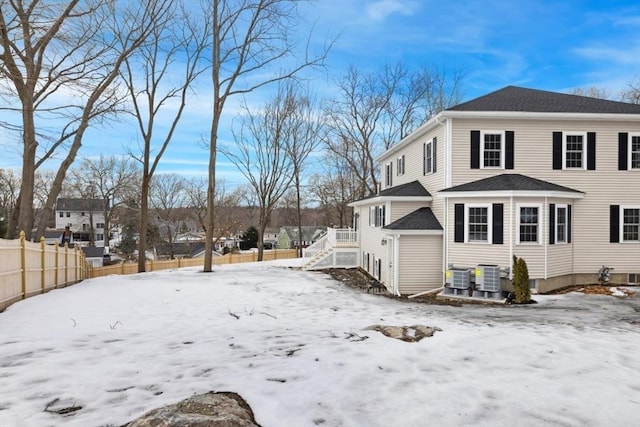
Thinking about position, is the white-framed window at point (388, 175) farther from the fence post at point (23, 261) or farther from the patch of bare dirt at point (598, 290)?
the fence post at point (23, 261)

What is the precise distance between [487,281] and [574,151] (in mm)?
6291

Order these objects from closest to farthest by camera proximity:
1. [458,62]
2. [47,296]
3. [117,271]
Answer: [47,296] → [117,271] → [458,62]

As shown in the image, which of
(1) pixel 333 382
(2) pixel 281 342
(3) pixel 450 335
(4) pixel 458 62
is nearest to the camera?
(1) pixel 333 382

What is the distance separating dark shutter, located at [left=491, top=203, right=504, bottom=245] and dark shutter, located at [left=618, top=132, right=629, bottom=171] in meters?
5.31

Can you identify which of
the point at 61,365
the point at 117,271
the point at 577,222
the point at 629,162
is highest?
the point at 629,162

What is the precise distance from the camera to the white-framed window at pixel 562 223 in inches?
515

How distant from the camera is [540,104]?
14648 millimetres

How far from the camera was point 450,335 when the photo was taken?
646cm

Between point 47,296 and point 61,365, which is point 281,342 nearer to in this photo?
point 61,365

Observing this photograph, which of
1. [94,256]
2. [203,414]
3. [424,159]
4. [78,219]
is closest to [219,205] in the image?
[94,256]

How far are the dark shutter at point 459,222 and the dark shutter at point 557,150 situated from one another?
398 centimetres

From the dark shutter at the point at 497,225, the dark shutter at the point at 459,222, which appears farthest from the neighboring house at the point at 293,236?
the dark shutter at the point at 497,225

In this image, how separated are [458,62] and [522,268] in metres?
26.0

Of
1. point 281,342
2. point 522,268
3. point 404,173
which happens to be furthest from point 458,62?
point 281,342
